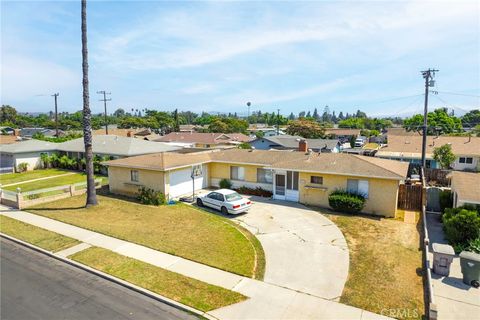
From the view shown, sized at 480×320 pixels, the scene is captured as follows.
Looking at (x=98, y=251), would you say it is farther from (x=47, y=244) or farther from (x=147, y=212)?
(x=147, y=212)

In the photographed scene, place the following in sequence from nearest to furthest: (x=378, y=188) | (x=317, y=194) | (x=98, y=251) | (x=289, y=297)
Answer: (x=289, y=297)
(x=98, y=251)
(x=378, y=188)
(x=317, y=194)

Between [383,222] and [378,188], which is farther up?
[378,188]

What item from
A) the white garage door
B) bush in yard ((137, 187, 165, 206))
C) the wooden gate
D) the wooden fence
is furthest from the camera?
the wooden fence

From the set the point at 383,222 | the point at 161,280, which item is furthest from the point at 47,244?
the point at 383,222

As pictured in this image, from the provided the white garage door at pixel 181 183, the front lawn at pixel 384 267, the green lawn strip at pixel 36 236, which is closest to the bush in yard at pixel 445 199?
the front lawn at pixel 384 267

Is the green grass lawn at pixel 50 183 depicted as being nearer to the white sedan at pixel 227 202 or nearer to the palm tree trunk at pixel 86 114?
the palm tree trunk at pixel 86 114

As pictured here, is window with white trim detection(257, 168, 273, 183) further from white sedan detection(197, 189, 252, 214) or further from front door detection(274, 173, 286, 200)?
white sedan detection(197, 189, 252, 214)

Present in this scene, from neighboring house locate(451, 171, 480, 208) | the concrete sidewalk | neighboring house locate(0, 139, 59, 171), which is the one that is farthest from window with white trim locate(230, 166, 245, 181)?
neighboring house locate(0, 139, 59, 171)
